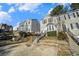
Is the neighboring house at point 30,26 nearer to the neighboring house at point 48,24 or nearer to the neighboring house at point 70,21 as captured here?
the neighboring house at point 48,24

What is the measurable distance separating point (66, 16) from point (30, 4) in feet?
1.57

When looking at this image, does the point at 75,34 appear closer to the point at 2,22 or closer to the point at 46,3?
the point at 46,3

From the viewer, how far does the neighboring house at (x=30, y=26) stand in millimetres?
2074

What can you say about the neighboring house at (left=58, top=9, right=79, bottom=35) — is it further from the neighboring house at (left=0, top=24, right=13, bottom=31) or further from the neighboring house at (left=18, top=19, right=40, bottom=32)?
the neighboring house at (left=0, top=24, right=13, bottom=31)

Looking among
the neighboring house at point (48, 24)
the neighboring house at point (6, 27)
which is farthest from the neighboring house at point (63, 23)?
the neighboring house at point (6, 27)

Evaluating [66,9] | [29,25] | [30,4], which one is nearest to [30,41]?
[29,25]

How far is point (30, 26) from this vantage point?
212cm

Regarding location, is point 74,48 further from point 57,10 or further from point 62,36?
point 57,10

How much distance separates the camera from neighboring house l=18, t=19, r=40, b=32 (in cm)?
207

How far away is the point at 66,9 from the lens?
211 centimetres

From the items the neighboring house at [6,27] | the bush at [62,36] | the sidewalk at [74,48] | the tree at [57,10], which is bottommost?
the sidewalk at [74,48]

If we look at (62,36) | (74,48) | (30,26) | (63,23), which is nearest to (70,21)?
(63,23)

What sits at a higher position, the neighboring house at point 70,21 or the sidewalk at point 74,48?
the neighboring house at point 70,21

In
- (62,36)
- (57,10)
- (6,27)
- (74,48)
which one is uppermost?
(57,10)
